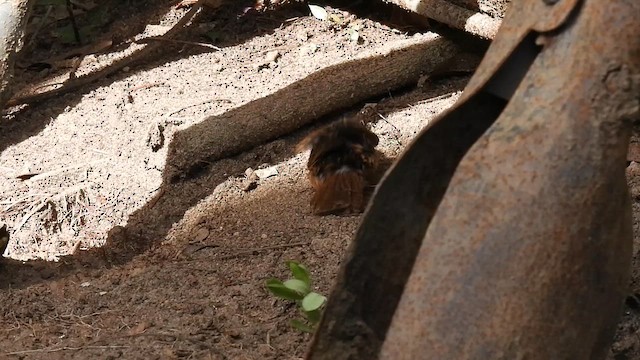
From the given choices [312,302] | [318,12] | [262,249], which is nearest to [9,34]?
[262,249]

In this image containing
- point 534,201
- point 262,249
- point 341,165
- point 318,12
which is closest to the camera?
point 534,201

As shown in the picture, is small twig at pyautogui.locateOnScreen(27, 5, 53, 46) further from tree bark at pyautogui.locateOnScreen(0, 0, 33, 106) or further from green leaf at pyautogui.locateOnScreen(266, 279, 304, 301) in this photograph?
green leaf at pyautogui.locateOnScreen(266, 279, 304, 301)

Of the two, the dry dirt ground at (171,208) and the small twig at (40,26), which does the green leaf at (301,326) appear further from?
the small twig at (40,26)

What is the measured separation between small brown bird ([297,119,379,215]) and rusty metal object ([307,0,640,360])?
2.04 m

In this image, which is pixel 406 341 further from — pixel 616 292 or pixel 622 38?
pixel 622 38

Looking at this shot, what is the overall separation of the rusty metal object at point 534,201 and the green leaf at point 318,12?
3.64 meters

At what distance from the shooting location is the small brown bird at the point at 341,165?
3.77 meters

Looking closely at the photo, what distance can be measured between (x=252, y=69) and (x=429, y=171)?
3.06m

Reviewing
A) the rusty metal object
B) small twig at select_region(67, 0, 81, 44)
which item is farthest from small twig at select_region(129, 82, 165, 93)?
the rusty metal object

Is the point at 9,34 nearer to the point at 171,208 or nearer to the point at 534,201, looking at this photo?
the point at 171,208

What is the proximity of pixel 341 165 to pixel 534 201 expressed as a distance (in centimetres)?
238

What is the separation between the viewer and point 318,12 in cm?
531

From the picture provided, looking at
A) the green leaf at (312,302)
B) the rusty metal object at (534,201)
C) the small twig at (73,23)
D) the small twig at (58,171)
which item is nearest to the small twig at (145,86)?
the small twig at (58,171)

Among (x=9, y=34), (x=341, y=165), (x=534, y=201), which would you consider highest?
(x=534, y=201)
